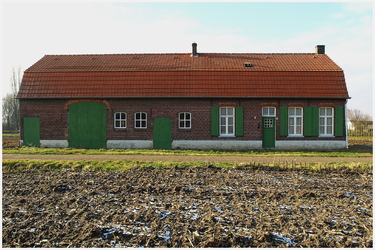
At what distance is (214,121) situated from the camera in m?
20.2

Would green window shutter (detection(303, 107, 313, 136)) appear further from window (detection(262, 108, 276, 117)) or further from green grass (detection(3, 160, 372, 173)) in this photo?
green grass (detection(3, 160, 372, 173))

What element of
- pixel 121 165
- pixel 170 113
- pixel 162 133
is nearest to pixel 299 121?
pixel 170 113

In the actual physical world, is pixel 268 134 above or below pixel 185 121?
below

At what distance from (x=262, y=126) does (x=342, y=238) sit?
49.6ft

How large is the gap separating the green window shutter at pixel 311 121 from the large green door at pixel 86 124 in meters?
12.8

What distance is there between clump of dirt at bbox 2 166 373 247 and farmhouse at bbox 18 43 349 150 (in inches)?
362

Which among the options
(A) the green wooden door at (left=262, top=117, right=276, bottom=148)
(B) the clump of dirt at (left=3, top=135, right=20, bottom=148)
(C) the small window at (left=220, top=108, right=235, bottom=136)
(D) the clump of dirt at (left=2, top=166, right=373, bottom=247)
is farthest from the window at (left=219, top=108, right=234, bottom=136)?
(B) the clump of dirt at (left=3, top=135, right=20, bottom=148)

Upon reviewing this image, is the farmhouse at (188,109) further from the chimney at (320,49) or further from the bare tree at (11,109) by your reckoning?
the bare tree at (11,109)

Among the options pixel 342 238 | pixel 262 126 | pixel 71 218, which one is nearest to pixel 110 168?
pixel 71 218

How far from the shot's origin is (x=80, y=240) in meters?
5.50

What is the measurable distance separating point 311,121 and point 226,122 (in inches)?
212

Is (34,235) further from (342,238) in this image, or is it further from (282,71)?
(282,71)

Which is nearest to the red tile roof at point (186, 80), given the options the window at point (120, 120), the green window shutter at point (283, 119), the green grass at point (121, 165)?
the green window shutter at point (283, 119)

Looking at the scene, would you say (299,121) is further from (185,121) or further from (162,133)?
(162,133)
